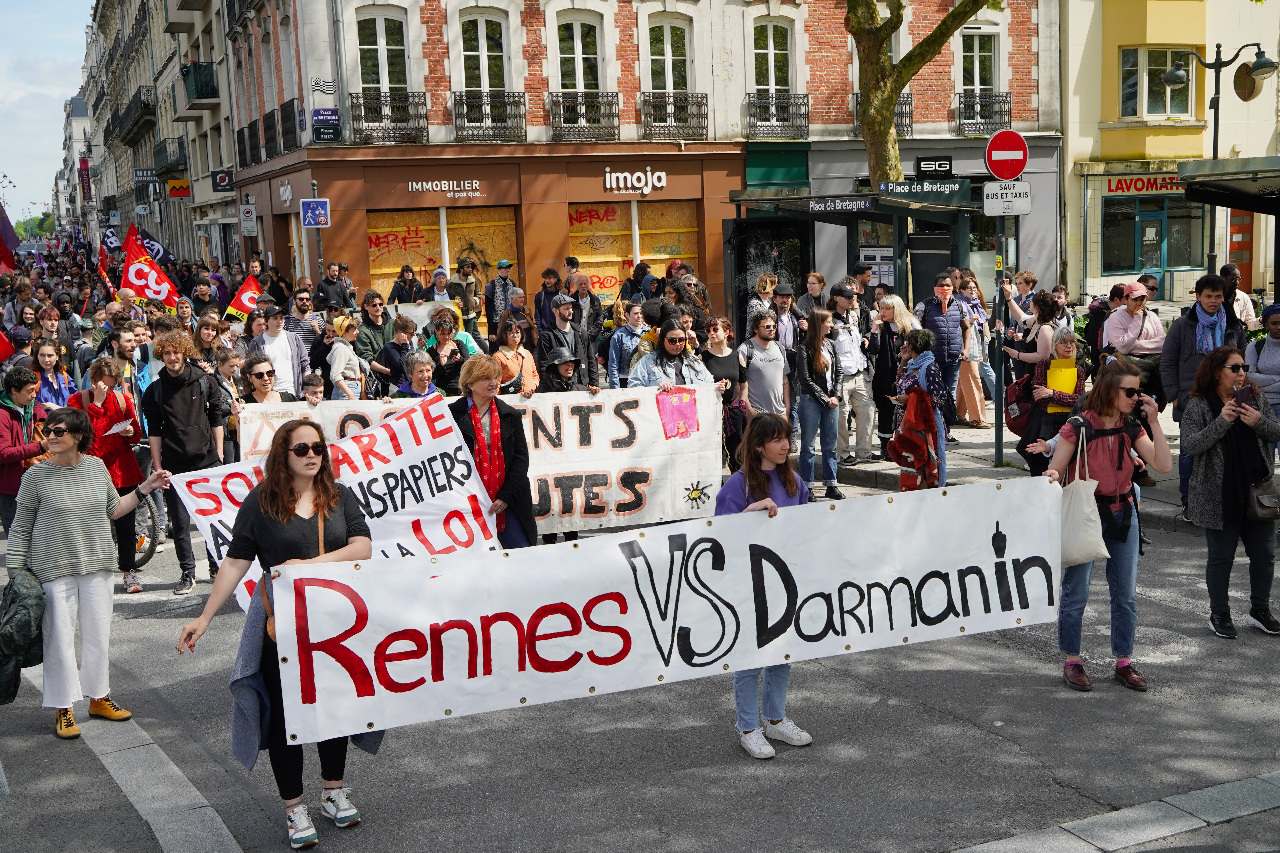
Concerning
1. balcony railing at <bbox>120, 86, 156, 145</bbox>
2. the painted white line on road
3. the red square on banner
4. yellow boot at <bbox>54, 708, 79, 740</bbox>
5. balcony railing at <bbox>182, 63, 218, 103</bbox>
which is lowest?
the painted white line on road

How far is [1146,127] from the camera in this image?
3147cm

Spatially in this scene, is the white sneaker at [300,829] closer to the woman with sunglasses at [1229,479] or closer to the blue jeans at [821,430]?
Result: the woman with sunglasses at [1229,479]

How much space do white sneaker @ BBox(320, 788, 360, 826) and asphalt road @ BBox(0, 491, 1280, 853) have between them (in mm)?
51

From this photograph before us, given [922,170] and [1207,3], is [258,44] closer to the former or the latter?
[922,170]

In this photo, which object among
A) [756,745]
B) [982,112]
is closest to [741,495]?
[756,745]

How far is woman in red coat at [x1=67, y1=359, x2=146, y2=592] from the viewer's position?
9227 millimetres

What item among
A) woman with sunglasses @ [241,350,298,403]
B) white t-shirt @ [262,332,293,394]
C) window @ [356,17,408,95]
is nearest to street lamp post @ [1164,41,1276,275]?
white t-shirt @ [262,332,293,394]

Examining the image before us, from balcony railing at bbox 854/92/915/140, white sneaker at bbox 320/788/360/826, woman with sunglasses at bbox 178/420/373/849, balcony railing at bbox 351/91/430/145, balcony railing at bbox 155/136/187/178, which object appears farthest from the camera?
balcony railing at bbox 155/136/187/178

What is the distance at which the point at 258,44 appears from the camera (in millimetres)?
32094

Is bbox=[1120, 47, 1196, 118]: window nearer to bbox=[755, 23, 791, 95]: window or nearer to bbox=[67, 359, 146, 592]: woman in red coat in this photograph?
bbox=[755, 23, 791, 95]: window

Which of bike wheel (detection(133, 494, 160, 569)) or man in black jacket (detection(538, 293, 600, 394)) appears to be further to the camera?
man in black jacket (detection(538, 293, 600, 394))

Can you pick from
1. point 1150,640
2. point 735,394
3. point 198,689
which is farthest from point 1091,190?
point 198,689

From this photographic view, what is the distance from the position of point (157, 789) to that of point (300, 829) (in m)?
1.10

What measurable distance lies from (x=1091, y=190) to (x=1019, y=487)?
2778 cm
